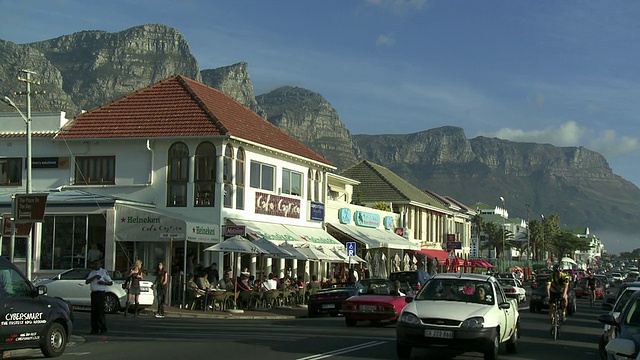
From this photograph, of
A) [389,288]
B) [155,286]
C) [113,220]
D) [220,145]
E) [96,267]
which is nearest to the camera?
[96,267]

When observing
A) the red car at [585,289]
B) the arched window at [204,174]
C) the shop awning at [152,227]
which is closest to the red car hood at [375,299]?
the shop awning at [152,227]

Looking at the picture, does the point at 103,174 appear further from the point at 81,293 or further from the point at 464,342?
the point at 464,342

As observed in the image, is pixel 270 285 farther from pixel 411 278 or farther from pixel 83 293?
pixel 83 293

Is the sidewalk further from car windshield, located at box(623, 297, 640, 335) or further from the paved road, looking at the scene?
car windshield, located at box(623, 297, 640, 335)

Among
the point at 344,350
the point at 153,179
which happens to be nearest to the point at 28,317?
the point at 344,350

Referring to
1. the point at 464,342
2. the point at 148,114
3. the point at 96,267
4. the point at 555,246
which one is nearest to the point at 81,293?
the point at 96,267

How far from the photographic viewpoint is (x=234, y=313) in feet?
95.8

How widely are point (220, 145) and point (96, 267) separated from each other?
1532 cm

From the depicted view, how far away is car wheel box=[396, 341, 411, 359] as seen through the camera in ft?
46.9

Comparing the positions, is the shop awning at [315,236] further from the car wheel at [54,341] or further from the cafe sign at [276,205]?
the car wheel at [54,341]

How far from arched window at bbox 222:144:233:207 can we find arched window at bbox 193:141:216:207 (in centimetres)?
47

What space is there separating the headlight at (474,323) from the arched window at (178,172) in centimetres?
2313

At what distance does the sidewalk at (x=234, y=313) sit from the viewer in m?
27.3

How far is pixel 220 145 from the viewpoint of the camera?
3475 cm
